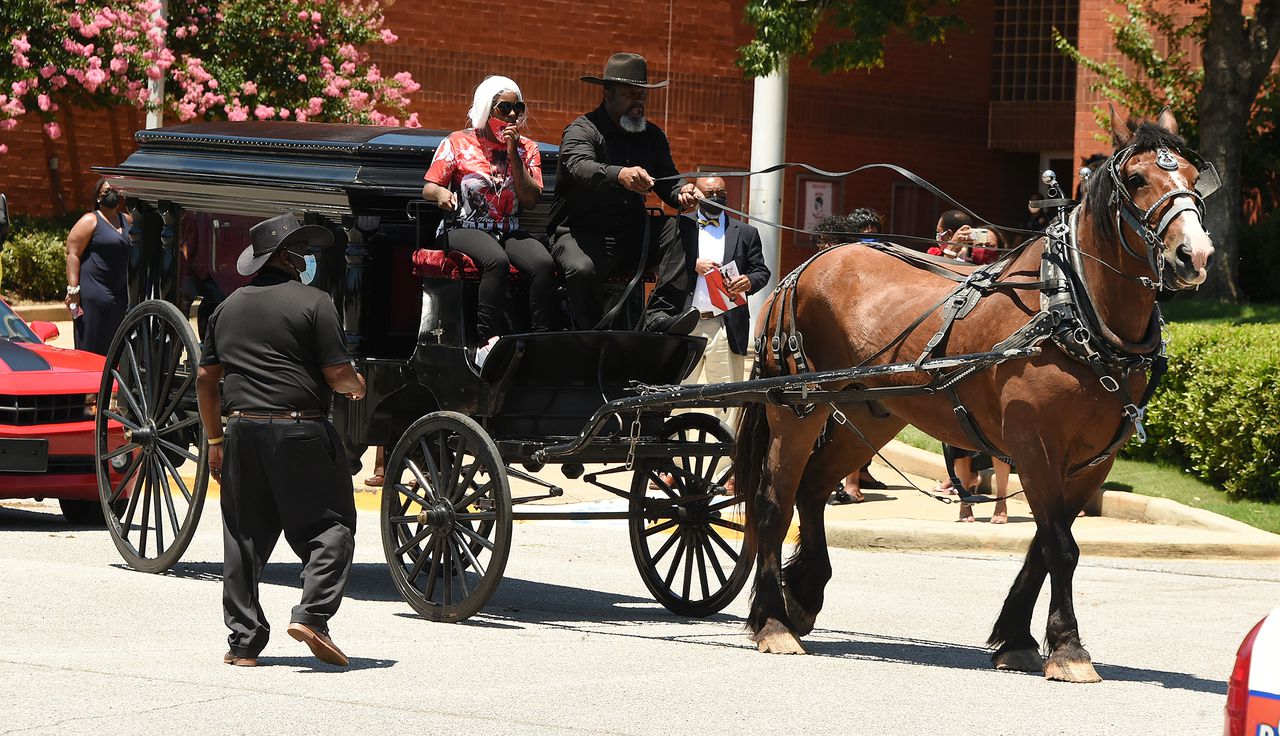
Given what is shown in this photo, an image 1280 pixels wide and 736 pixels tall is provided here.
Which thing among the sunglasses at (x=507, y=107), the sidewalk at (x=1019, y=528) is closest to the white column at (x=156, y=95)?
the sidewalk at (x=1019, y=528)

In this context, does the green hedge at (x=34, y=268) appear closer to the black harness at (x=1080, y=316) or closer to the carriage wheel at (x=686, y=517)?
the carriage wheel at (x=686, y=517)

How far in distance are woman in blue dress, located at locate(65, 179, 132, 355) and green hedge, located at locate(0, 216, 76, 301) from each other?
725 centimetres

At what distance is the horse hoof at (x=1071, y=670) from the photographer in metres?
7.79

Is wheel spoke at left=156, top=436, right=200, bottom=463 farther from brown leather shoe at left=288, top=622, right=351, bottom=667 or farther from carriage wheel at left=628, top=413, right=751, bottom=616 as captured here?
brown leather shoe at left=288, top=622, right=351, bottom=667

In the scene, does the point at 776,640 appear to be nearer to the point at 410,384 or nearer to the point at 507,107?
the point at 410,384

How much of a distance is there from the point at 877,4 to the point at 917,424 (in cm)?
1163

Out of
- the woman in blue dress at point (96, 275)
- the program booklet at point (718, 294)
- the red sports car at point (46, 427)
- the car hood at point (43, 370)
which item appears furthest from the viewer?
the woman in blue dress at point (96, 275)

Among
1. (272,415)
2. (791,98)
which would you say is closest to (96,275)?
(272,415)

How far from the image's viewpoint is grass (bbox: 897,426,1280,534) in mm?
13148

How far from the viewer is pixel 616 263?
979 cm

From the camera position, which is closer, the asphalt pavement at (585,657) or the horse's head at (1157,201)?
the asphalt pavement at (585,657)

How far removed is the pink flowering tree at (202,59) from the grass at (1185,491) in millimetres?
11038

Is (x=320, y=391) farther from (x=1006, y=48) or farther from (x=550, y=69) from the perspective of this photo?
(x=1006, y=48)

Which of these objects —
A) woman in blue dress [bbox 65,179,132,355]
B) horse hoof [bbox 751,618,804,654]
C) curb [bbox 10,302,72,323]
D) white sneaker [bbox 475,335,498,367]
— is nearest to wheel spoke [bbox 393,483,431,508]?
white sneaker [bbox 475,335,498,367]
